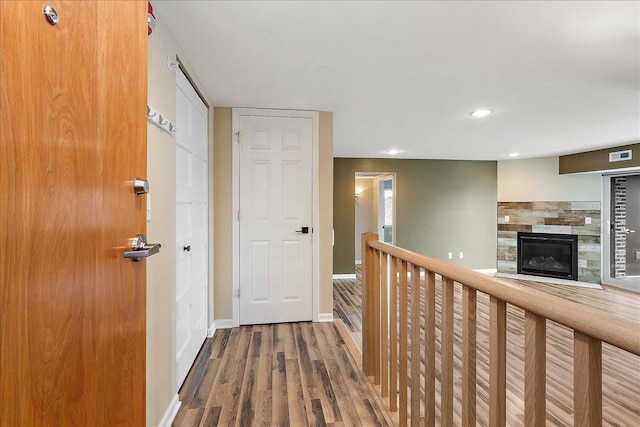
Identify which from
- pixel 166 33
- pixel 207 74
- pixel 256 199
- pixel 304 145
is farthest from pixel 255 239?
pixel 166 33

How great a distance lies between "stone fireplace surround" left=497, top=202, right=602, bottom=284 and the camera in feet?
16.6

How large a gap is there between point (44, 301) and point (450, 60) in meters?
2.29

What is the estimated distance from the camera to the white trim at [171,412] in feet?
5.04

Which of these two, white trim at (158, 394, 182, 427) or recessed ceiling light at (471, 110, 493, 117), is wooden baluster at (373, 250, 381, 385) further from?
recessed ceiling light at (471, 110, 493, 117)

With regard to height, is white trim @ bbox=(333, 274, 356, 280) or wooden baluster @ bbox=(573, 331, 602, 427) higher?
wooden baluster @ bbox=(573, 331, 602, 427)

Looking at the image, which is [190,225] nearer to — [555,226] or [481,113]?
[481,113]

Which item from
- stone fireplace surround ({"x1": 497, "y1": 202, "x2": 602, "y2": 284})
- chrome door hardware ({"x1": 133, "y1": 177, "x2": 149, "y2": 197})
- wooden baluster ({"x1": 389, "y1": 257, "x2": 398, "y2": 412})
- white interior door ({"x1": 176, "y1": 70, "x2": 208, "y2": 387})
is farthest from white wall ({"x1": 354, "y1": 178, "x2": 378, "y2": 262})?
chrome door hardware ({"x1": 133, "y1": 177, "x2": 149, "y2": 197})

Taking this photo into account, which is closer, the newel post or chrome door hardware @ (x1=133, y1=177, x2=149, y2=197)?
chrome door hardware @ (x1=133, y1=177, x2=149, y2=197)

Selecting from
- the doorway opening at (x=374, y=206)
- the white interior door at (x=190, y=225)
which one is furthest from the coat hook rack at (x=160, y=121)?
the doorway opening at (x=374, y=206)

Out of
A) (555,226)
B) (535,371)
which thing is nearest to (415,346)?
(535,371)

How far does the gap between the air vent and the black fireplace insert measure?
143 centimetres

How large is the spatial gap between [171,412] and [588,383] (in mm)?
1869

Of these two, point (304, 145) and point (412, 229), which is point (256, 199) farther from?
point (412, 229)

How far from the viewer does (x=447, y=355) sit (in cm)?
108
